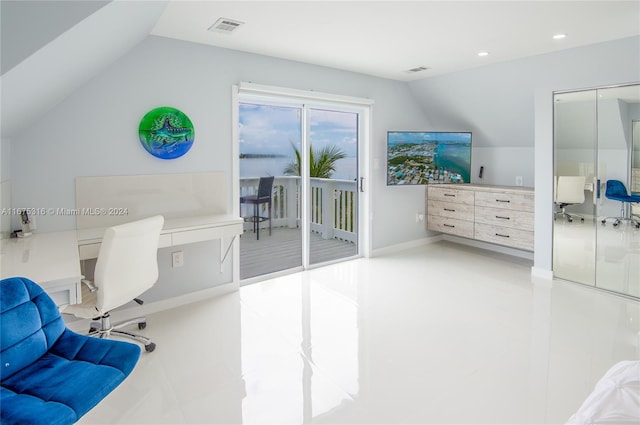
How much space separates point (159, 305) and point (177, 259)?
424 mm

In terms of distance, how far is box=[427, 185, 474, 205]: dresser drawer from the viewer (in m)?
5.44

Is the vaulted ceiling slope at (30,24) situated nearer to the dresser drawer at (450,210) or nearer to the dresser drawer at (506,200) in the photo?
the dresser drawer at (506,200)

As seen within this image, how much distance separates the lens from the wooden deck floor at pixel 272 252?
4496 mm

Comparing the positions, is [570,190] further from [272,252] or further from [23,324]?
[23,324]

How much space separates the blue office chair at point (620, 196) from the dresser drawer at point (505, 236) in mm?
992

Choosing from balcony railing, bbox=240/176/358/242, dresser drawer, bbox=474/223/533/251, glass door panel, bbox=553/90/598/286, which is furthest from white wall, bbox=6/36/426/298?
dresser drawer, bbox=474/223/533/251

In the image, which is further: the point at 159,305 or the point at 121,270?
the point at 159,305

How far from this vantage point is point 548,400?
2.25 metres

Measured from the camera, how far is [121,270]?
257cm

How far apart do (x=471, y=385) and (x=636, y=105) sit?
3044 mm

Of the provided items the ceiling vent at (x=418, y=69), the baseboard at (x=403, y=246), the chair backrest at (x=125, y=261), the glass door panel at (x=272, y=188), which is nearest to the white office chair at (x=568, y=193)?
the ceiling vent at (x=418, y=69)

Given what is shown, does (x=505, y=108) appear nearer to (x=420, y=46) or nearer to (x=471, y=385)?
(x=420, y=46)

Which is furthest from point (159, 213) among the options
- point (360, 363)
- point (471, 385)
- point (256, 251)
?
point (471, 385)

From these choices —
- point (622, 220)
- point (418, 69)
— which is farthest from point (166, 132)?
point (622, 220)
